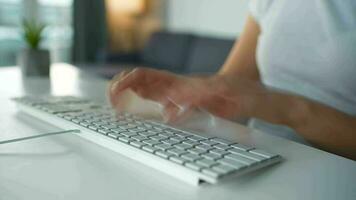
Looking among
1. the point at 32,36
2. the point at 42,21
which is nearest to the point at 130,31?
the point at 42,21

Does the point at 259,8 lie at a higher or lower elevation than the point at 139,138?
higher

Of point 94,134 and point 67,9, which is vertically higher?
point 67,9

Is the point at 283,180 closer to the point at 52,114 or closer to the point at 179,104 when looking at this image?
the point at 179,104

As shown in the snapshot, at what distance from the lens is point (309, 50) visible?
2.60ft

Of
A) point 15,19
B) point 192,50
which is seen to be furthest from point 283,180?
point 15,19

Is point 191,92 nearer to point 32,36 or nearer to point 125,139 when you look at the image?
point 125,139

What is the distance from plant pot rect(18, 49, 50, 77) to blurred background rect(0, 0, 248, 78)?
198 cm

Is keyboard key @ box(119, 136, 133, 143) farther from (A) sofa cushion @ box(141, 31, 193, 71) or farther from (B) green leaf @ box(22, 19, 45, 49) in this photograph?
(A) sofa cushion @ box(141, 31, 193, 71)

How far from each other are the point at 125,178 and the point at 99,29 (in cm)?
342

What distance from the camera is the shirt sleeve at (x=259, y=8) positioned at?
89 cm

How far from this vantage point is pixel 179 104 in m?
0.58

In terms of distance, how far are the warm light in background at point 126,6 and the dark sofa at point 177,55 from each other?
14.0 inches

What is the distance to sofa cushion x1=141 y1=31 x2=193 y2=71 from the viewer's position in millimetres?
3512

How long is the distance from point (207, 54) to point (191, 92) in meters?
2.70
